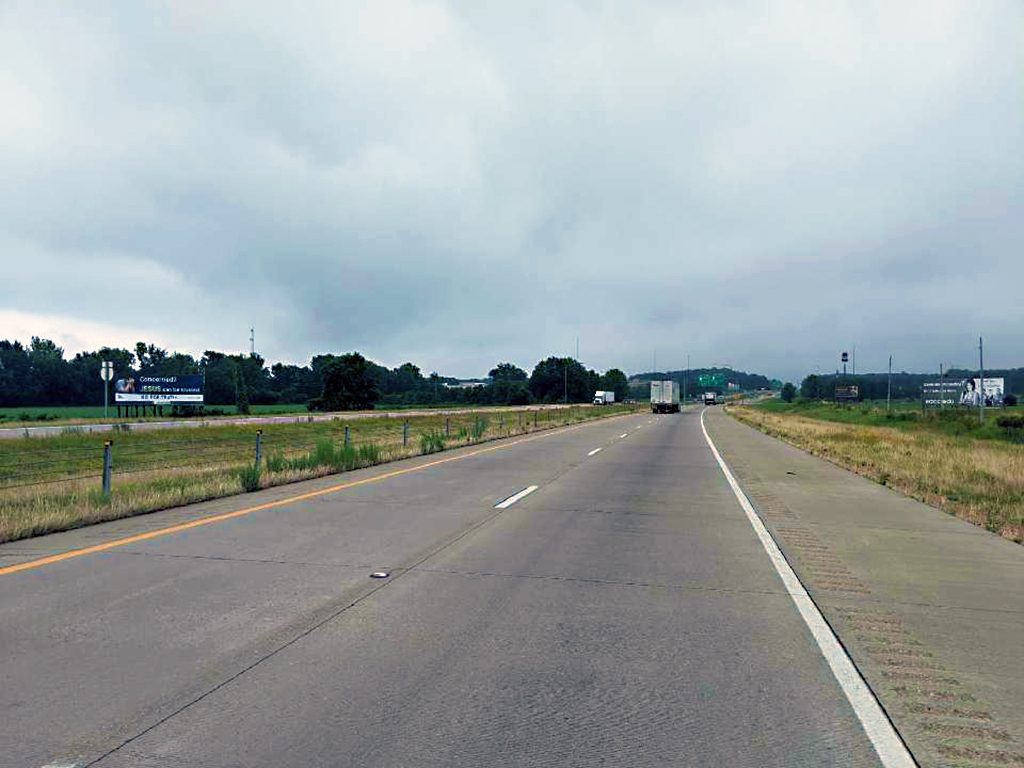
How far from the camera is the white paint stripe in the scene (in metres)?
12.9

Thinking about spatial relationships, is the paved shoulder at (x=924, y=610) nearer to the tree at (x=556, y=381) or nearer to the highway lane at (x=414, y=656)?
the highway lane at (x=414, y=656)

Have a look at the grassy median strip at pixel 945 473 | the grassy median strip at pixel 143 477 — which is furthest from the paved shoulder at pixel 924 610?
the grassy median strip at pixel 143 477

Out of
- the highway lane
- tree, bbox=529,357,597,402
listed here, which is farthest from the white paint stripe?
tree, bbox=529,357,597,402

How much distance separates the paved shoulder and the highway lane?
1.47 feet

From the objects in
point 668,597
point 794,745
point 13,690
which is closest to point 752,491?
point 668,597

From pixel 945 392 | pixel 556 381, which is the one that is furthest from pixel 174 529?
pixel 556 381

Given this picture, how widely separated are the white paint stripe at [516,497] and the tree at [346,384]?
4297 inches

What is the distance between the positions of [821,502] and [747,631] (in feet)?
30.6

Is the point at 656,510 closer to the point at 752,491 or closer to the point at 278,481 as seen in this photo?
the point at 752,491

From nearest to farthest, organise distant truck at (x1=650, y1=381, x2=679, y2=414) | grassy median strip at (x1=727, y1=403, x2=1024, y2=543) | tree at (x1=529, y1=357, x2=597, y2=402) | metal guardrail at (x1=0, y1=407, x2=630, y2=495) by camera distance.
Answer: grassy median strip at (x1=727, y1=403, x2=1024, y2=543), metal guardrail at (x1=0, y1=407, x2=630, y2=495), distant truck at (x1=650, y1=381, x2=679, y2=414), tree at (x1=529, y1=357, x2=597, y2=402)

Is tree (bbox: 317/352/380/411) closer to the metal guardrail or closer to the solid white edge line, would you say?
the metal guardrail

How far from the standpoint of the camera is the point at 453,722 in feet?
14.0

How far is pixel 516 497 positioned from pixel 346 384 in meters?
113

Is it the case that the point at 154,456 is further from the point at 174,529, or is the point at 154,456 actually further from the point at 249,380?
the point at 249,380
